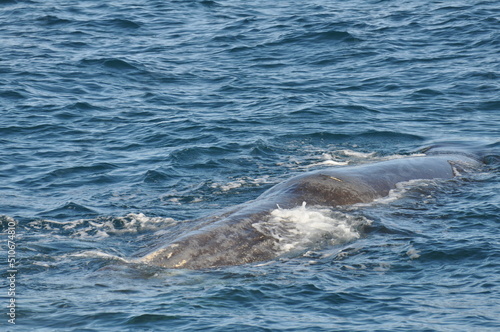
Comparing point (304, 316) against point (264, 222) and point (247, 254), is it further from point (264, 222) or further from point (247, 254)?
point (264, 222)

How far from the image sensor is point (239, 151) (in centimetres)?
1744

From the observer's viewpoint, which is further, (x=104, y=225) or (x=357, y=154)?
(x=357, y=154)

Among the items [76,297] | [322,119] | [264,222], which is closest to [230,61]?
[322,119]

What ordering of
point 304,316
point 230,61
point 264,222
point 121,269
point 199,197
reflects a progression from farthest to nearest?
point 230,61, point 199,197, point 264,222, point 121,269, point 304,316

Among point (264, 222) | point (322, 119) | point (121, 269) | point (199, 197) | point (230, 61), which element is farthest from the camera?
point (230, 61)

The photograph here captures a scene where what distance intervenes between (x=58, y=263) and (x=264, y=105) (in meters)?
10.7

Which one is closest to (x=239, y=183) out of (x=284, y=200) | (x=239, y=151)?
(x=239, y=151)

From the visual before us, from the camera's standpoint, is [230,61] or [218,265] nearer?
[218,265]

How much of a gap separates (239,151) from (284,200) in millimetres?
5113

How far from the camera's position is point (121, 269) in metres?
10.2

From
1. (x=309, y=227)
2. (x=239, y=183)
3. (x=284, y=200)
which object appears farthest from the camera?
(x=239, y=183)

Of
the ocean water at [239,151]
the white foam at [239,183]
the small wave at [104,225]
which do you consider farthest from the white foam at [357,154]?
the small wave at [104,225]

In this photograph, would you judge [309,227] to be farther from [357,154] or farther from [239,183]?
[357,154]

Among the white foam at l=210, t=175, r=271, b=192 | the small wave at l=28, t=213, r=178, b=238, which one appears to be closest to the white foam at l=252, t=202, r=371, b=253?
the small wave at l=28, t=213, r=178, b=238
